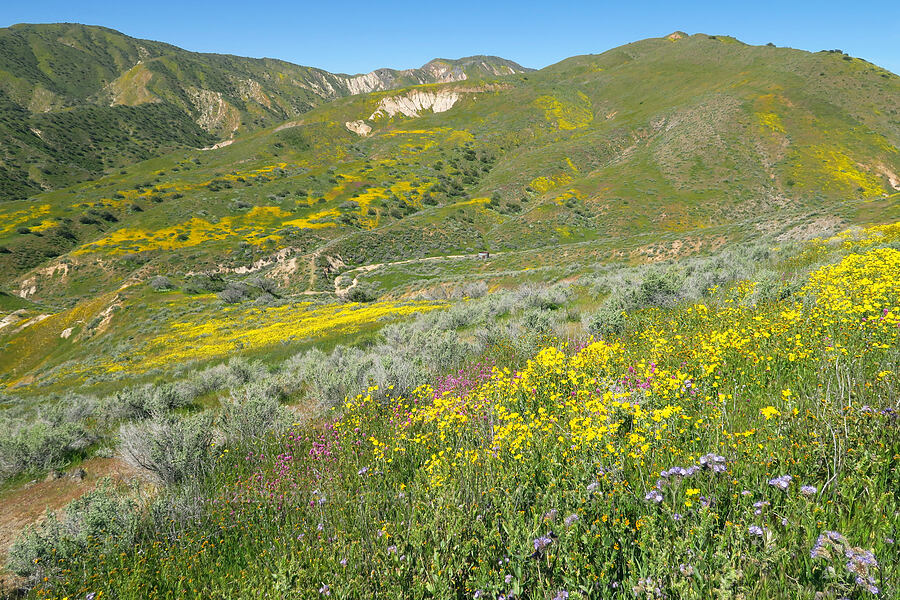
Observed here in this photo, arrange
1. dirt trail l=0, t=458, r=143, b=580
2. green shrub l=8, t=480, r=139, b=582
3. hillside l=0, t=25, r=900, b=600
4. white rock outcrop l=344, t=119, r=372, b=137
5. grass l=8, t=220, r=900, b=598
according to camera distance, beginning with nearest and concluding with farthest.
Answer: grass l=8, t=220, r=900, b=598, hillside l=0, t=25, r=900, b=600, green shrub l=8, t=480, r=139, b=582, dirt trail l=0, t=458, r=143, b=580, white rock outcrop l=344, t=119, r=372, b=137

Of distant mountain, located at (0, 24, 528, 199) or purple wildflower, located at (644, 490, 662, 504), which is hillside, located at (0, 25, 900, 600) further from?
distant mountain, located at (0, 24, 528, 199)

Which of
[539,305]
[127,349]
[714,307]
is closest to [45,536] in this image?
[714,307]

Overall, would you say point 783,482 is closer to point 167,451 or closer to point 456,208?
point 167,451

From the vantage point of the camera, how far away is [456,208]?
2867 inches

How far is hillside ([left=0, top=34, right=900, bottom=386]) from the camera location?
3444 cm

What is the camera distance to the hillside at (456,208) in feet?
113

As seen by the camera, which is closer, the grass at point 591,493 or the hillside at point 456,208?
the grass at point 591,493

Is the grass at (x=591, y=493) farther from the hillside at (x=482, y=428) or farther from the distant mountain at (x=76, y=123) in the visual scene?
the distant mountain at (x=76, y=123)

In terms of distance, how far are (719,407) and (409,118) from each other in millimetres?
165469

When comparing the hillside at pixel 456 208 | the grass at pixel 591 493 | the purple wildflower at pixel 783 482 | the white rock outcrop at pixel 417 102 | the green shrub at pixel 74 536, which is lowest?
the green shrub at pixel 74 536

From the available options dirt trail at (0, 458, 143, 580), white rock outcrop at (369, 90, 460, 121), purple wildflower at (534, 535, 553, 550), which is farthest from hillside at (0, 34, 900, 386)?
white rock outcrop at (369, 90, 460, 121)

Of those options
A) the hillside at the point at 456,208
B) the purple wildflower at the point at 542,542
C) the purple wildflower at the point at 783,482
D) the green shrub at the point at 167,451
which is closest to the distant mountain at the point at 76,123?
the hillside at the point at 456,208

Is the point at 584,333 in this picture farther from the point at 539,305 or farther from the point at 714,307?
the point at 539,305

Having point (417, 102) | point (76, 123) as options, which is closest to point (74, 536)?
point (417, 102)
